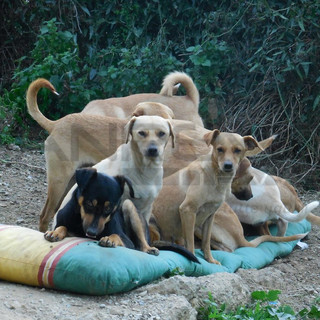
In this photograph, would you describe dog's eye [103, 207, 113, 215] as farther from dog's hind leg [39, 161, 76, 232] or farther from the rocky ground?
dog's hind leg [39, 161, 76, 232]

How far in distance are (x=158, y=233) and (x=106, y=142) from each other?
41.0 inches

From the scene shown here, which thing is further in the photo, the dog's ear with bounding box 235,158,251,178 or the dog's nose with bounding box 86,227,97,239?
the dog's ear with bounding box 235,158,251,178

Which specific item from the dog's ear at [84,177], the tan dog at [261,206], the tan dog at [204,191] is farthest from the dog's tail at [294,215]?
the dog's ear at [84,177]

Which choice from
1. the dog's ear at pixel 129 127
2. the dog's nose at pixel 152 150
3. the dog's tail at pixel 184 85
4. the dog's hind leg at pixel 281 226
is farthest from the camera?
the dog's tail at pixel 184 85

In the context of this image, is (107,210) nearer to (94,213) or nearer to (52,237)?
(94,213)

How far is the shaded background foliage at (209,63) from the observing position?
911 centimetres

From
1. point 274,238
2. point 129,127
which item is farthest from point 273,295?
point 274,238

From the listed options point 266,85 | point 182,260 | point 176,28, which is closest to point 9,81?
point 176,28

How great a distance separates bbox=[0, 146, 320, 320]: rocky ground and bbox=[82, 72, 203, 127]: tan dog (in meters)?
1.37

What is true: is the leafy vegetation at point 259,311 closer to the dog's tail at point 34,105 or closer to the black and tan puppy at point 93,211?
the black and tan puppy at point 93,211

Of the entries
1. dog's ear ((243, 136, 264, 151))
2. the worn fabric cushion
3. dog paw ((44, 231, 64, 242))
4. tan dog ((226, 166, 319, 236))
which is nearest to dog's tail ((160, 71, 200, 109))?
tan dog ((226, 166, 319, 236))

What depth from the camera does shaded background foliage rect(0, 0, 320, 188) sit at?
9.11 meters

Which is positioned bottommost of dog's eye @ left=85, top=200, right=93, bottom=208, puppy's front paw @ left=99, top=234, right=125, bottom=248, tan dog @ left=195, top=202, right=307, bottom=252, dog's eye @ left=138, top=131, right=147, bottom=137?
tan dog @ left=195, top=202, right=307, bottom=252

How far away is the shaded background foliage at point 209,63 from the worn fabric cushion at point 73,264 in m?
4.62
